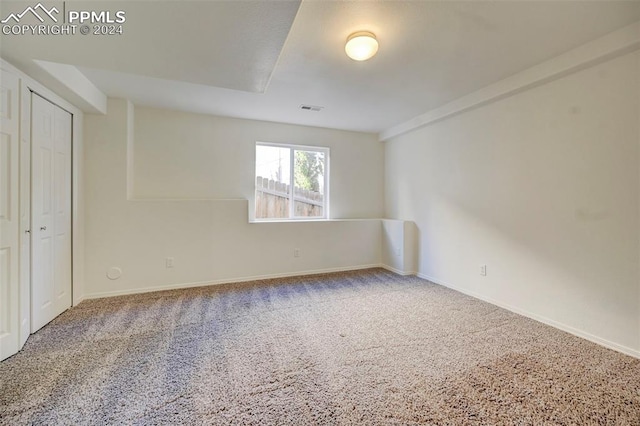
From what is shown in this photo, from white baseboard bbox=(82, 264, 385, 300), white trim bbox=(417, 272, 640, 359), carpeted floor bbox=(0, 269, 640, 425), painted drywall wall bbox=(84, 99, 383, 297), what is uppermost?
painted drywall wall bbox=(84, 99, 383, 297)

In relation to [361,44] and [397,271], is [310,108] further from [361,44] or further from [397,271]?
[397,271]

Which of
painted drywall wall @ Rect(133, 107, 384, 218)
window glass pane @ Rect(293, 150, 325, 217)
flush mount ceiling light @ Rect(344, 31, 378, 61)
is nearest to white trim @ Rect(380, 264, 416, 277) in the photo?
painted drywall wall @ Rect(133, 107, 384, 218)

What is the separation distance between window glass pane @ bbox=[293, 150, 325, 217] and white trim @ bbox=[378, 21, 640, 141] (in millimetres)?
2058

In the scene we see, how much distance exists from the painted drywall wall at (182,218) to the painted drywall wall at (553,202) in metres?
1.78

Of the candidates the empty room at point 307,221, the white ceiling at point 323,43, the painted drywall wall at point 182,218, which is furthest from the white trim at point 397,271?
the white ceiling at point 323,43

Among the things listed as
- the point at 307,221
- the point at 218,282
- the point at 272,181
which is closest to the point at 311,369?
the point at 218,282

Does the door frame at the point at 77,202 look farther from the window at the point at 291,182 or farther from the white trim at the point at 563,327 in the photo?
the white trim at the point at 563,327

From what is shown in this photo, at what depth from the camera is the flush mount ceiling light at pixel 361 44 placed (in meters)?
2.05

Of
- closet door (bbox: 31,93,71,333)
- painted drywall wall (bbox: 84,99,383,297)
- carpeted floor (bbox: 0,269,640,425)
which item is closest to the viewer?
carpeted floor (bbox: 0,269,640,425)

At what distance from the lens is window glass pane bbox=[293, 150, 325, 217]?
4684 mm

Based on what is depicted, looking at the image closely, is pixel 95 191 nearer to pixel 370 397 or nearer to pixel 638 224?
pixel 370 397

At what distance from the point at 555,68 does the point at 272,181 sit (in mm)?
3665

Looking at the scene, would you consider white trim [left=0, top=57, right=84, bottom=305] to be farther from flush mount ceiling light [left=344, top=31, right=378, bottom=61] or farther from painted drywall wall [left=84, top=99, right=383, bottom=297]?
flush mount ceiling light [left=344, top=31, right=378, bottom=61]

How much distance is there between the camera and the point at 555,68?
2.44m
